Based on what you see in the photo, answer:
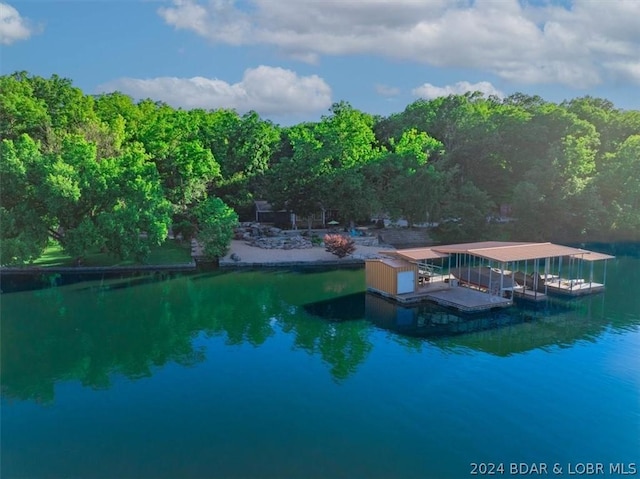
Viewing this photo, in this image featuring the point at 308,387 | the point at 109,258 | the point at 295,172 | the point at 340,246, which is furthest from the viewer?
the point at 295,172

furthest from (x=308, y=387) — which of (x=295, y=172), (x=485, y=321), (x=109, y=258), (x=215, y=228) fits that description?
(x=295, y=172)

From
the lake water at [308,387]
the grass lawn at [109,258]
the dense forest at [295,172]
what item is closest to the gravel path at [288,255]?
the dense forest at [295,172]

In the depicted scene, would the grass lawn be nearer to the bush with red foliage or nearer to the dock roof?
the bush with red foliage

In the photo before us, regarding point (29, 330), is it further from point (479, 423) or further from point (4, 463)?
point (479, 423)

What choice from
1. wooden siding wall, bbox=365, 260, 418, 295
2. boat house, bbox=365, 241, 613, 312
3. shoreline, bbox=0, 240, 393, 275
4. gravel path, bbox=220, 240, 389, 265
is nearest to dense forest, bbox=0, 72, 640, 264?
shoreline, bbox=0, 240, 393, 275

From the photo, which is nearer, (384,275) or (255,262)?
(384,275)

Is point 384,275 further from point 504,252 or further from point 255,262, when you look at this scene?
point 255,262
